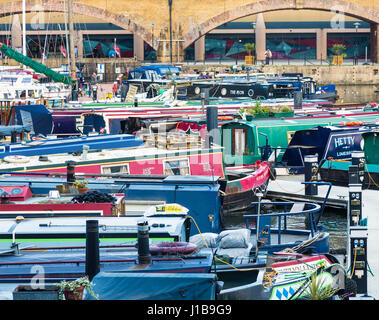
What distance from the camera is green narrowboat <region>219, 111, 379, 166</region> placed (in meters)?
22.4

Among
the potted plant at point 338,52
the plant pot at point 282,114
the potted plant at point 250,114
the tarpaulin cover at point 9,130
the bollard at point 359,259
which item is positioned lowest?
the bollard at point 359,259

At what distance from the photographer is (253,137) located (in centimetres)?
2241

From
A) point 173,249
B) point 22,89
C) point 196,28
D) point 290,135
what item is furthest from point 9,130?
point 196,28

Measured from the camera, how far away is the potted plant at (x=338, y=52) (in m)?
58.2

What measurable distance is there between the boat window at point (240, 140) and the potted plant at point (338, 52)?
122 ft

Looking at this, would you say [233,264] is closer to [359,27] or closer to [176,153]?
[176,153]

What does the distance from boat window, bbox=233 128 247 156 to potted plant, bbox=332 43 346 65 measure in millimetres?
37289

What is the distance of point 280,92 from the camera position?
34.8 meters

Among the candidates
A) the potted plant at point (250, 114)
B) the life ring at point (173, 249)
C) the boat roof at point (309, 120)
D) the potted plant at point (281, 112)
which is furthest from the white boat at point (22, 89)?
the life ring at point (173, 249)

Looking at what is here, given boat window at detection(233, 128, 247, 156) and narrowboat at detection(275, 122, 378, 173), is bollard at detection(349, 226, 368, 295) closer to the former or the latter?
narrowboat at detection(275, 122, 378, 173)

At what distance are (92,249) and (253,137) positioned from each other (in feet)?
45.6

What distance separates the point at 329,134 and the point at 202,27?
36.6m

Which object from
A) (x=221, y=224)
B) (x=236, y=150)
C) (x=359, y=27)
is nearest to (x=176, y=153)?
(x=221, y=224)

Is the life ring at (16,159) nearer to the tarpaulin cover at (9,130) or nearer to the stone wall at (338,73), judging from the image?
the tarpaulin cover at (9,130)
